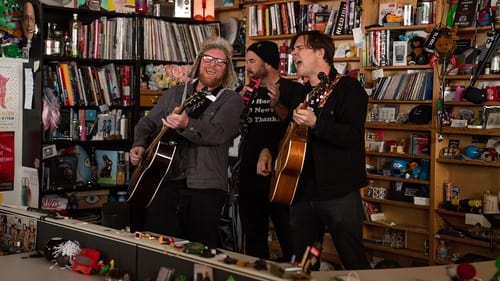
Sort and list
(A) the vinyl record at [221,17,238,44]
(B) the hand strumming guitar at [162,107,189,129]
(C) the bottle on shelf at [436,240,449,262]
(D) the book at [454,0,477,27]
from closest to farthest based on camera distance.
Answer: (B) the hand strumming guitar at [162,107,189,129]
(D) the book at [454,0,477,27]
(C) the bottle on shelf at [436,240,449,262]
(A) the vinyl record at [221,17,238,44]

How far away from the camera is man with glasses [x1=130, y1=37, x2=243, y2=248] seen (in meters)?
3.14

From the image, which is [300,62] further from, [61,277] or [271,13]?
[271,13]

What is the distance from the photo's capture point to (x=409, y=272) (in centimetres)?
213

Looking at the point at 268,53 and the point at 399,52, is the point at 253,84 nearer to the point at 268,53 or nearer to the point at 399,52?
the point at 268,53

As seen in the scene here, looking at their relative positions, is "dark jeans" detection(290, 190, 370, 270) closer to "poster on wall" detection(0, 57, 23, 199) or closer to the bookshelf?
the bookshelf

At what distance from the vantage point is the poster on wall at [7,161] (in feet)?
15.6

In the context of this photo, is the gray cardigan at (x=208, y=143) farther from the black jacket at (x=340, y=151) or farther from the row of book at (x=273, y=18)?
the row of book at (x=273, y=18)

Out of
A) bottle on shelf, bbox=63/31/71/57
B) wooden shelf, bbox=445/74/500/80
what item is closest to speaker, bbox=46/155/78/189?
bottle on shelf, bbox=63/31/71/57

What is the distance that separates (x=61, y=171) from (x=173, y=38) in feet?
4.65

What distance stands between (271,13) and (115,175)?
1.85 metres

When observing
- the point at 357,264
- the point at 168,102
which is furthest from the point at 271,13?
the point at 357,264

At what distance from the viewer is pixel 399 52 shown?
481 cm

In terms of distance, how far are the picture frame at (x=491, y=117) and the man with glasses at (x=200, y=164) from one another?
1.87 m

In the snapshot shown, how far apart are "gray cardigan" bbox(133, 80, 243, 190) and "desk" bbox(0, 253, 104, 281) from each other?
3.35 feet
